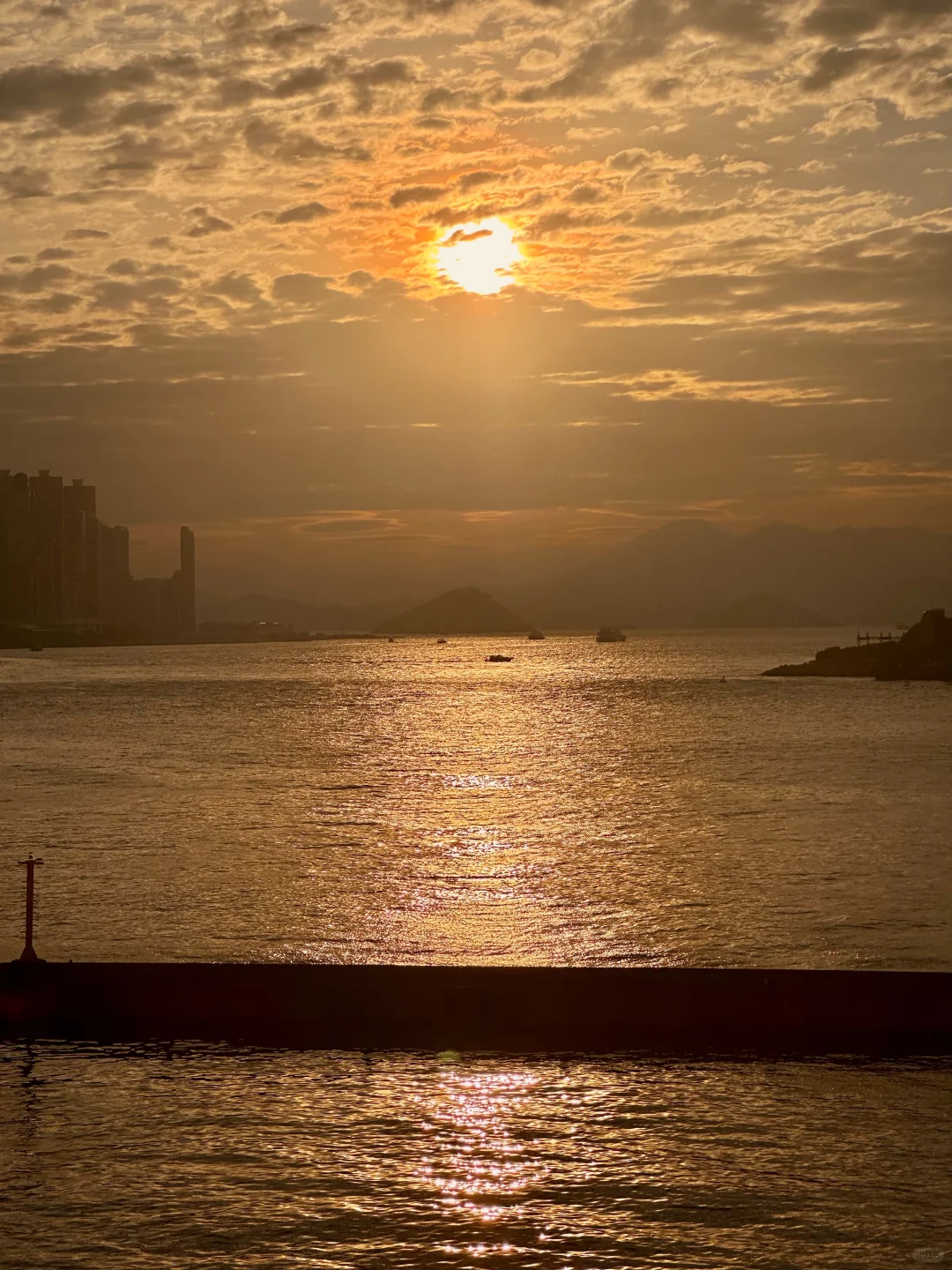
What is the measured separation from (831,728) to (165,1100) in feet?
299

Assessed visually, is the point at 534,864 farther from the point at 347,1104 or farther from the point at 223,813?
the point at 347,1104

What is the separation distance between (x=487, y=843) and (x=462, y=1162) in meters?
29.6

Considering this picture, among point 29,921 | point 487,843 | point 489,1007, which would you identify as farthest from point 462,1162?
point 487,843

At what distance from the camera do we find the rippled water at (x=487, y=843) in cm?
2909

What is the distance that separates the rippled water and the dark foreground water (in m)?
8.12

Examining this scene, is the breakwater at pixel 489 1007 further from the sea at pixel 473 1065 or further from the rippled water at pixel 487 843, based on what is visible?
the rippled water at pixel 487 843

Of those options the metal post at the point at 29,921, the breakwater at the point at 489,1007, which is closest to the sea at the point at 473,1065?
the breakwater at the point at 489,1007

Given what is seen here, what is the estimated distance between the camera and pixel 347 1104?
17609mm

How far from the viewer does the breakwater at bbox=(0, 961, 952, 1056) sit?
19.9 m

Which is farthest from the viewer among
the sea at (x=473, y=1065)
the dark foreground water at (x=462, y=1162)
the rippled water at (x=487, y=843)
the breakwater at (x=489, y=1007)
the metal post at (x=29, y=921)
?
the rippled water at (x=487, y=843)

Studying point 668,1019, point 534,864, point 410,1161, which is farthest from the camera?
point 534,864

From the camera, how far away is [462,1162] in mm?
15633

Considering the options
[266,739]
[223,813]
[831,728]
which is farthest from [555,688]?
[223,813]

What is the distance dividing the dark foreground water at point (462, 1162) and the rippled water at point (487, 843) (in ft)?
26.6
